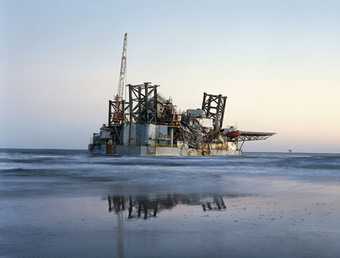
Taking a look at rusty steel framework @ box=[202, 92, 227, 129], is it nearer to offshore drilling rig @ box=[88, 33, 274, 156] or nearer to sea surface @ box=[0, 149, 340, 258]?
offshore drilling rig @ box=[88, 33, 274, 156]

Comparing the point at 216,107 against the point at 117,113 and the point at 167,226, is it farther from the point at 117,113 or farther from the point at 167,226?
the point at 167,226

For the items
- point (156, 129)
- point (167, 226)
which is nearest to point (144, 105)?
point (156, 129)

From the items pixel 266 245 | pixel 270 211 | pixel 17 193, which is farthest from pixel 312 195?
pixel 17 193

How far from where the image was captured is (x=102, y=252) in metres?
A: 9.66

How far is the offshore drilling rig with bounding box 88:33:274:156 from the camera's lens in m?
104

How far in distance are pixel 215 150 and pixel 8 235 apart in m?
117

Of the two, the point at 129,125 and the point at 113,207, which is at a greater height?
the point at 129,125

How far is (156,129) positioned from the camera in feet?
341

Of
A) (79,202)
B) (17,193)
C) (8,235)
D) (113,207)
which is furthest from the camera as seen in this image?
(17,193)

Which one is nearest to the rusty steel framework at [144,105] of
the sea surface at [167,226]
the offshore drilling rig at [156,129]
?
the offshore drilling rig at [156,129]

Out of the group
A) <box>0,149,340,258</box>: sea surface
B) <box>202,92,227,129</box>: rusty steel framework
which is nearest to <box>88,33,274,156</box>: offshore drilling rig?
<box>202,92,227,129</box>: rusty steel framework

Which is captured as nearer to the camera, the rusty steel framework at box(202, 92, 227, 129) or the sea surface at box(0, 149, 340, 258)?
the sea surface at box(0, 149, 340, 258)

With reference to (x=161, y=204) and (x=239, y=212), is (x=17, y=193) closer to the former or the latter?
(x=161, y=204)

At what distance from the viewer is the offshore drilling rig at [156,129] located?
104500mm
